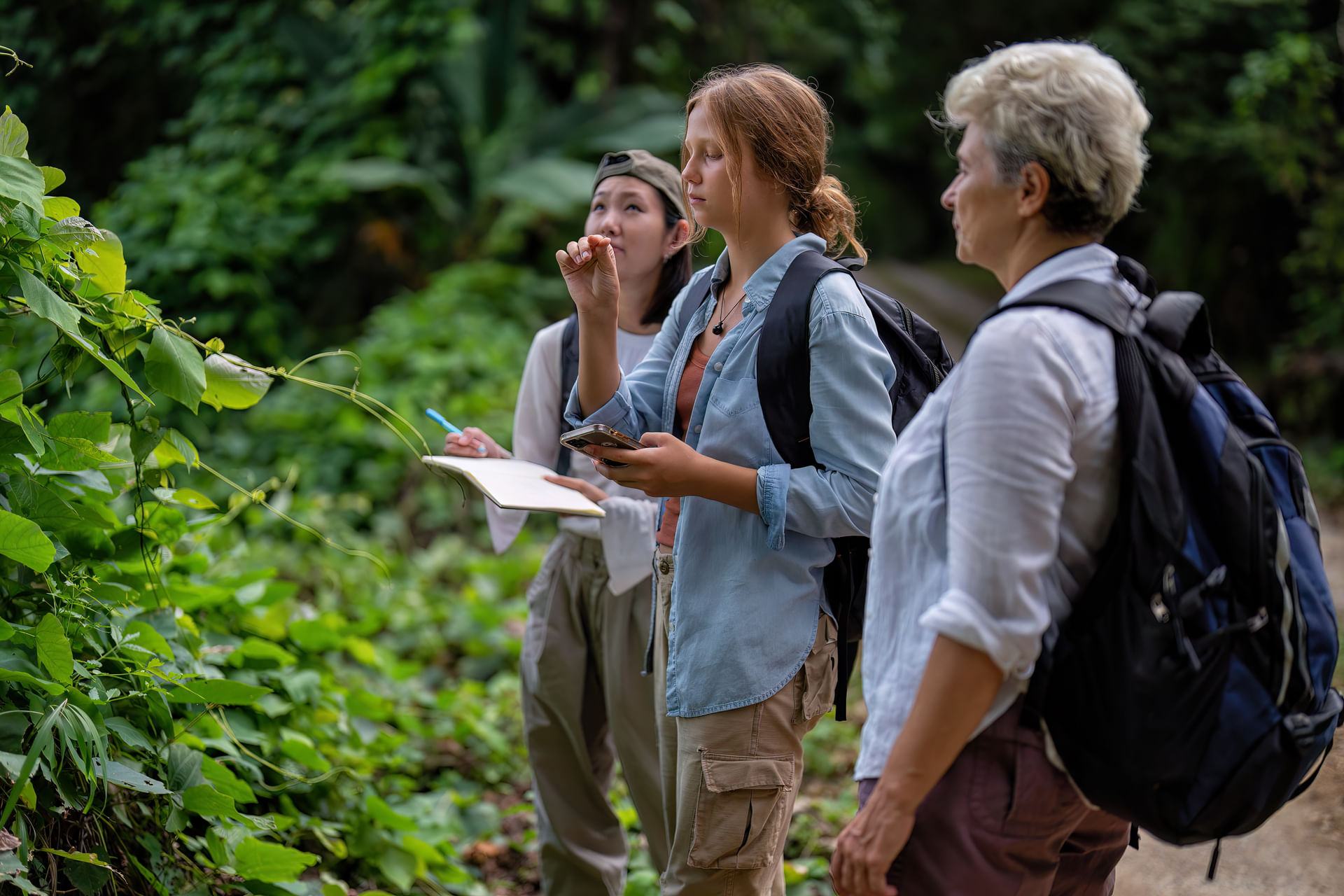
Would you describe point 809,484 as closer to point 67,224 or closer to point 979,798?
point 979,798

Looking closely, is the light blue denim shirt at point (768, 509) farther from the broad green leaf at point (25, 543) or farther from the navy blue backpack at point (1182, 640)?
the broad green leaf at point (25, 543)

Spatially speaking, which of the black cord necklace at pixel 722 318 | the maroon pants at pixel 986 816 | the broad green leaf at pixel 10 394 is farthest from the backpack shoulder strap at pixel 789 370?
the broad green leaf at pixel 10 394

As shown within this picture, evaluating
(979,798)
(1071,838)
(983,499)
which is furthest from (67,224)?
(1071,838)

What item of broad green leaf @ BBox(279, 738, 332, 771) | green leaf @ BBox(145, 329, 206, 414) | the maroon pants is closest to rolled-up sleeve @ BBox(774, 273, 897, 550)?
the maroon pants

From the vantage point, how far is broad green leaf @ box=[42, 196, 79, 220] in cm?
180

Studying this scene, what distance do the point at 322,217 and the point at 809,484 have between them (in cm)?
679

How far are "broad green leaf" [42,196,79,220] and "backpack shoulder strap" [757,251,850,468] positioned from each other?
120cm

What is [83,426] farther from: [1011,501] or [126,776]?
[1011,501]

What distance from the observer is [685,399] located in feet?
6.47

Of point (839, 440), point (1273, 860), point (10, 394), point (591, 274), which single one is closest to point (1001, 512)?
point (839, 440)

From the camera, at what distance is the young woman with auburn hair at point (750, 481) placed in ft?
5.61

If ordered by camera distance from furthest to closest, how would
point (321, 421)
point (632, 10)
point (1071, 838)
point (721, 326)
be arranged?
point (632, 10), point (321, 421), point (721, 326), point (1071, 838)

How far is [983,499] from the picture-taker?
1221mm

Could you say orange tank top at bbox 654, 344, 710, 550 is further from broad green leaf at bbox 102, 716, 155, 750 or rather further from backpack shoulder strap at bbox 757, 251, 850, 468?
broad green leaf at bbox 102, 716, 155, 750
